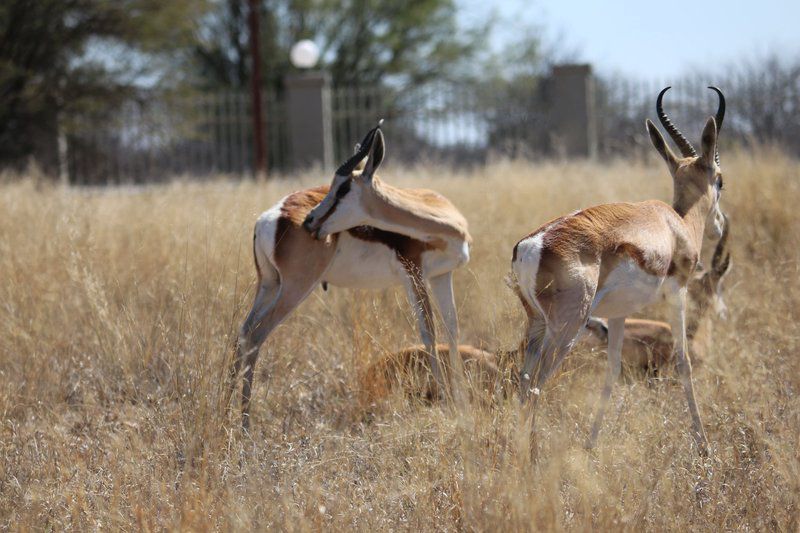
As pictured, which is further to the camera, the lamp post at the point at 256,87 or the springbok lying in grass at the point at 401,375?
the lamp post at the point at 256,87

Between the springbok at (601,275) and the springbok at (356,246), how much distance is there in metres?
1.00

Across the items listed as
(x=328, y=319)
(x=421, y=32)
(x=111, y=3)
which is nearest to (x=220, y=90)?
(x=421, y=32)

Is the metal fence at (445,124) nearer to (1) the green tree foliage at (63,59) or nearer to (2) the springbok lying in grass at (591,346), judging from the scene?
(1) the green tree foliage at (63,59)

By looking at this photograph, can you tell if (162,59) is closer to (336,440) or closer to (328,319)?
(328,319)

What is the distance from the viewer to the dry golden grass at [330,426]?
13.1 ft

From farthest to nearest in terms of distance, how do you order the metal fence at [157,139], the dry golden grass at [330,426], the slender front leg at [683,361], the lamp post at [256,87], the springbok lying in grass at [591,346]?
the metal fence at [157,139], the lamp post at [256,87], the springbok lying in grass at [591,346], the slender front leg at [683,361], the dry golden grass at [330,426]

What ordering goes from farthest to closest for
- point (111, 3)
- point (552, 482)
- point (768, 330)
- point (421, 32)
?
1. point (421, 32)
2. point (111, 3)
3. point (768, 330)
4. point (552, 482)

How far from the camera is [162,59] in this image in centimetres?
2244

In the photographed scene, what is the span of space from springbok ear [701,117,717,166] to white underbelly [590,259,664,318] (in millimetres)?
1067

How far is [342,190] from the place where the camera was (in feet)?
18.4

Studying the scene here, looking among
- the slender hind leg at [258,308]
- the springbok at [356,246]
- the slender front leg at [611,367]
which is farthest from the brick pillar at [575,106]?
the slender front leg at [611,367]

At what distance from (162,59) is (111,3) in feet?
6.45

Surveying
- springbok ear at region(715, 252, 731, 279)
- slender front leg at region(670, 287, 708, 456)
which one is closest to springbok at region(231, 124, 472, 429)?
slender front leg at region(670, 287, 708, 456)

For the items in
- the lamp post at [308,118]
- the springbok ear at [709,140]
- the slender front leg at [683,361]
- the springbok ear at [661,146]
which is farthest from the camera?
the lamp post at [308,118]
